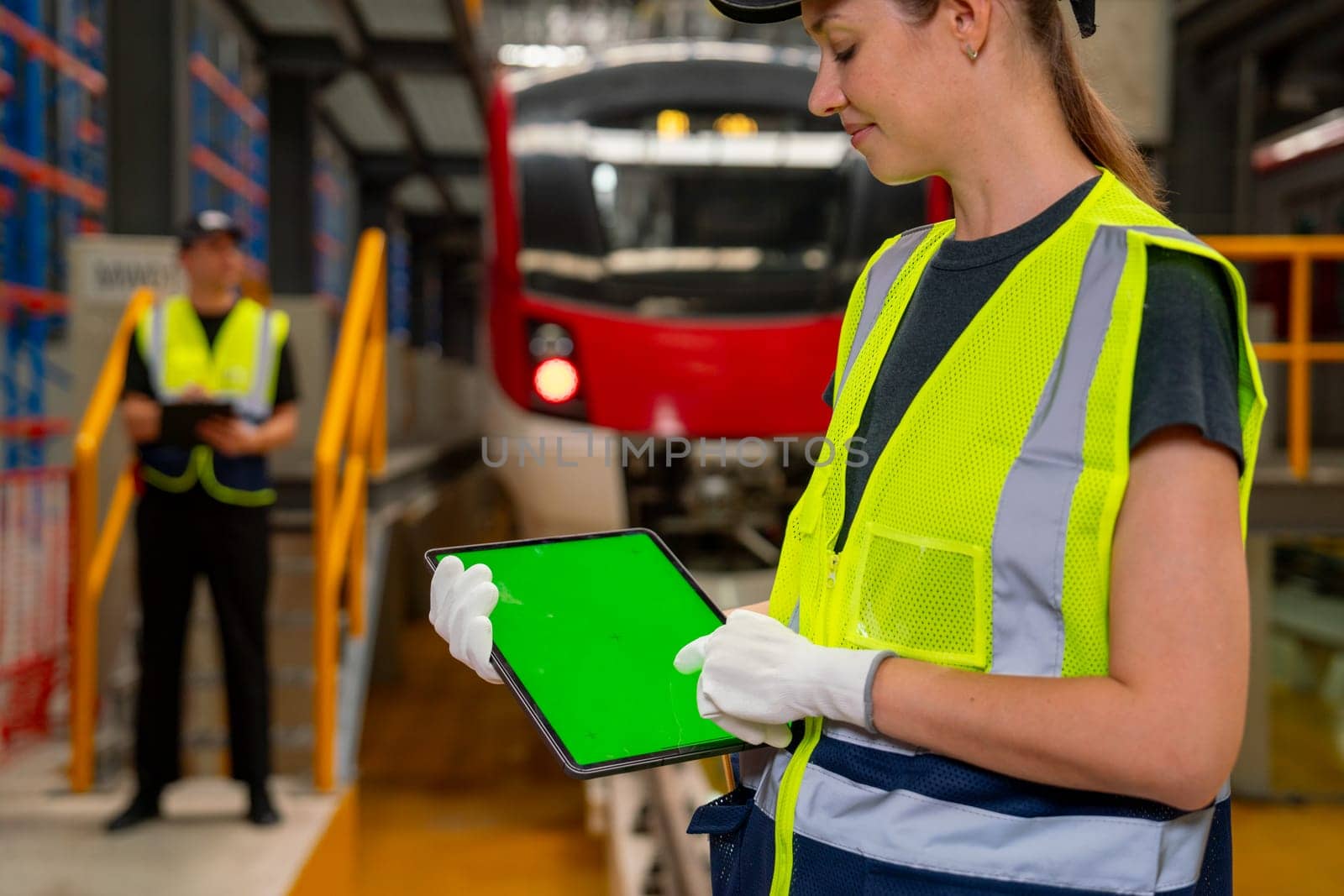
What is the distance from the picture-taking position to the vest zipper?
37.0 inches

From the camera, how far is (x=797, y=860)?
0.94 metres

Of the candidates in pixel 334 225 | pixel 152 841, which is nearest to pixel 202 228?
pixel 152 841

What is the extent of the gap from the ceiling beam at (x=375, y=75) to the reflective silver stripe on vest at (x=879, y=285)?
7664 mm

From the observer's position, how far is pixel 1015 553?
0.81m

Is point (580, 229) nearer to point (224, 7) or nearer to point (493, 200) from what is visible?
point (493, 200)

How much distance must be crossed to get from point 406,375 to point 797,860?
329 inches

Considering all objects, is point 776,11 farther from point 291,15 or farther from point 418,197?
point 418,197

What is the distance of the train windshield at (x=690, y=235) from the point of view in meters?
4.05

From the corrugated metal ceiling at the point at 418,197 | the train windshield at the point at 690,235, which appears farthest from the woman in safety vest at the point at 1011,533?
the corrugated metal ceiling at the point at 418,197

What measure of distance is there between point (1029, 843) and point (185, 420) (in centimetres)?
301

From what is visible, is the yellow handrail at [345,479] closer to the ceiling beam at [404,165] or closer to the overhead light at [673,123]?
the overhead light at [673,123]

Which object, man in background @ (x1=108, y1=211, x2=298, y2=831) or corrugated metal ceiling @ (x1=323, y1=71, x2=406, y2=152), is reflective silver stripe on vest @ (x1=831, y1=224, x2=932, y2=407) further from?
corrugated metal ceiling @ (x1=323, y1=71, x2=406, y2=152)

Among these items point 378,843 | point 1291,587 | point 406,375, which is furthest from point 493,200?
point 1291,587

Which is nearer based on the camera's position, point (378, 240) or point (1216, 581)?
point (1216, 581)
